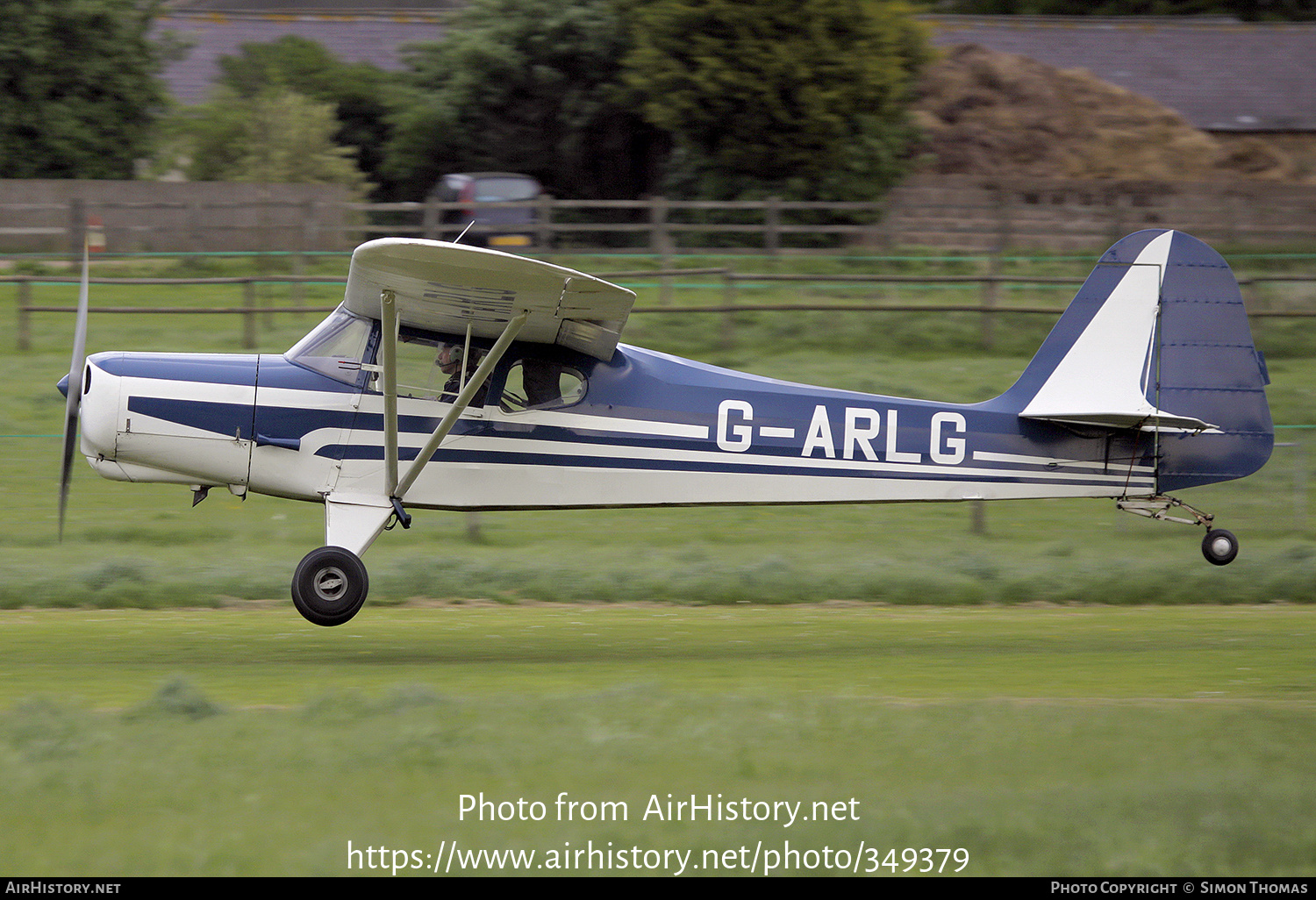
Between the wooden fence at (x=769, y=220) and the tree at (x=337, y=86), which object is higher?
the tree at (x=337, y=86)

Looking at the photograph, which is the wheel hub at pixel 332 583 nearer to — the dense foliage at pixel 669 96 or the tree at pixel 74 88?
the dense foliage at pixel 669 96

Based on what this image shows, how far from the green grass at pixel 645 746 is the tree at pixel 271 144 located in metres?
22.7

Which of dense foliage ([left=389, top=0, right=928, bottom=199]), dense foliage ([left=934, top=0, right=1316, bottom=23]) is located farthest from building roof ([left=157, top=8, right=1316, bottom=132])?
dense foliage ([left=389, top=0, right=928, bottom=199])

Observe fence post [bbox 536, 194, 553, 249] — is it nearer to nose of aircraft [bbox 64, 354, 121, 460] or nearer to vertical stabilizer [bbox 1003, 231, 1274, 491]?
vertical stabilizer [bbox 1003, 231, 1274, 491]

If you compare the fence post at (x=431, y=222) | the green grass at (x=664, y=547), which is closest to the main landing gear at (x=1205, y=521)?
the green grass at (x=664, y=547)

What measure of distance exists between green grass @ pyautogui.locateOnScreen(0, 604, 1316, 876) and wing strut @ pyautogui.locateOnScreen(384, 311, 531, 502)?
125cm

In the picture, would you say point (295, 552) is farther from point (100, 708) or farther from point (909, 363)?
point (909, 363)

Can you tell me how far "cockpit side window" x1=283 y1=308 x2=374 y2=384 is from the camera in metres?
8.85

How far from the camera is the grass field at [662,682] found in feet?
16.6

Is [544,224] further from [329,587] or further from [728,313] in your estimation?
[329,587]

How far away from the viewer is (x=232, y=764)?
5.61m

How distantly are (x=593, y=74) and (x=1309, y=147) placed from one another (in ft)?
66.7

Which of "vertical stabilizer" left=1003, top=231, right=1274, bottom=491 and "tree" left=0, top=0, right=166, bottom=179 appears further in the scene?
"tree" left=0, top=0, right=166, bottom=179

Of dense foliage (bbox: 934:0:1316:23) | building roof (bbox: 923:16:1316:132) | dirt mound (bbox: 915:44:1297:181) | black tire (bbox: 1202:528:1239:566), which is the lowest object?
black tire (bbox: 1202:528:1239:566)
